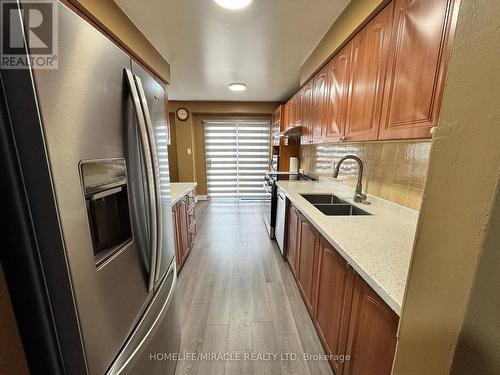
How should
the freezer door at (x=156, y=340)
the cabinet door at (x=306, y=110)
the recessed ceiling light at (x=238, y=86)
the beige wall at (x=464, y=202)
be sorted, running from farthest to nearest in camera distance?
the recessed ceiling light at (x=238, y=86) < the cabinet door at (x=306, y=110) < the freezer door at (x=156, y=340) < the beige wall at (x=464, y=202)

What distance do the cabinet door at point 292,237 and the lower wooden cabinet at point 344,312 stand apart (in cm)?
25

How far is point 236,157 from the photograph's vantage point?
5.52m

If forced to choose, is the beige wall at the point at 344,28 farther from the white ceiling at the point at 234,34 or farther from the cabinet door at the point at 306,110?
the cabinet door at the point at 306,110

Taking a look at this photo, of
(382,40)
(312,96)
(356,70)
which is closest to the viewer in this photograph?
(382,40)

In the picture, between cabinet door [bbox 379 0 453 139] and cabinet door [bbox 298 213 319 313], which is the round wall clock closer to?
cabinet door [bbox 298 213 319 313]

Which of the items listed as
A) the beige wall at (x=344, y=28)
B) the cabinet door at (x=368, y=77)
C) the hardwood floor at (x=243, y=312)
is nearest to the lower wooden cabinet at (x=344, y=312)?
the hardwood floor at (x=243, y=312)

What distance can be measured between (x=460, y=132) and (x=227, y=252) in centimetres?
274

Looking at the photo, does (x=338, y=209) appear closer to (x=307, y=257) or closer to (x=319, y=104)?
(x=307, y=257)

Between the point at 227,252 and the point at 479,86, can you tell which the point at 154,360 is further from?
the point at 227,252

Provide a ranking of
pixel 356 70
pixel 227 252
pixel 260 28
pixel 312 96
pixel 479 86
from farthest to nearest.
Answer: pixel 227 252 < pixel 312 96 < pixel 260 28 < pixel 356 70 < pixel 479 86

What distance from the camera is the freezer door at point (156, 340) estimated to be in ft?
2.38

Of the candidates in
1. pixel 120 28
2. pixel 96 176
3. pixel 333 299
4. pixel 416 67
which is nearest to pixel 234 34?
pixel 120 28

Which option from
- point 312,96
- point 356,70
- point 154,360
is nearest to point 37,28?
point 154,360

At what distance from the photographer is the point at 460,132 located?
364mm
